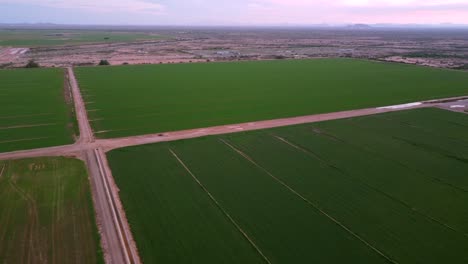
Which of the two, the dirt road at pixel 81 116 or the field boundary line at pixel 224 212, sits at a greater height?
the dirt road at pixel 81 116

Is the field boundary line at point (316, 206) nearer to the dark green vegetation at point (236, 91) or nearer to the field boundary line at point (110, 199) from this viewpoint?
the dark green vegetation at point (236, 91)

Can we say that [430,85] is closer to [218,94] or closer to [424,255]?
[218,94]

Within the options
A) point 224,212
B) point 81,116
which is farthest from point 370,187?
point 81,116

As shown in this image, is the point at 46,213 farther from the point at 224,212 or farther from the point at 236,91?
the point at 236,91

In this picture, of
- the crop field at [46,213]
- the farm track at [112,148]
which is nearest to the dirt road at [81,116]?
the farm track at [112,148]

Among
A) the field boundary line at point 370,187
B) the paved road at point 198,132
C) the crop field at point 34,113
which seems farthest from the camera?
the crop field at point 34,113

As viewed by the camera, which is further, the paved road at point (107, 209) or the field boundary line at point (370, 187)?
the field boundary line at point (370, 187)

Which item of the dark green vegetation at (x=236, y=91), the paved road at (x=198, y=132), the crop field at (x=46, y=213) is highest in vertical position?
the dark green vegetation at (x=236, y=91)

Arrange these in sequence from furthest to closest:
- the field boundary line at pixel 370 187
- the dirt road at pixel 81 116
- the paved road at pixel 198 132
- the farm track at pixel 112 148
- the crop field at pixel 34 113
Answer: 1. the dirt road at pixel 81 116
2. the crop field at pixel 34 113
3. the paved road at pixel 198 132
4. the field boundary line at pixel 370 187
5. the farm track at pixel 112 148
